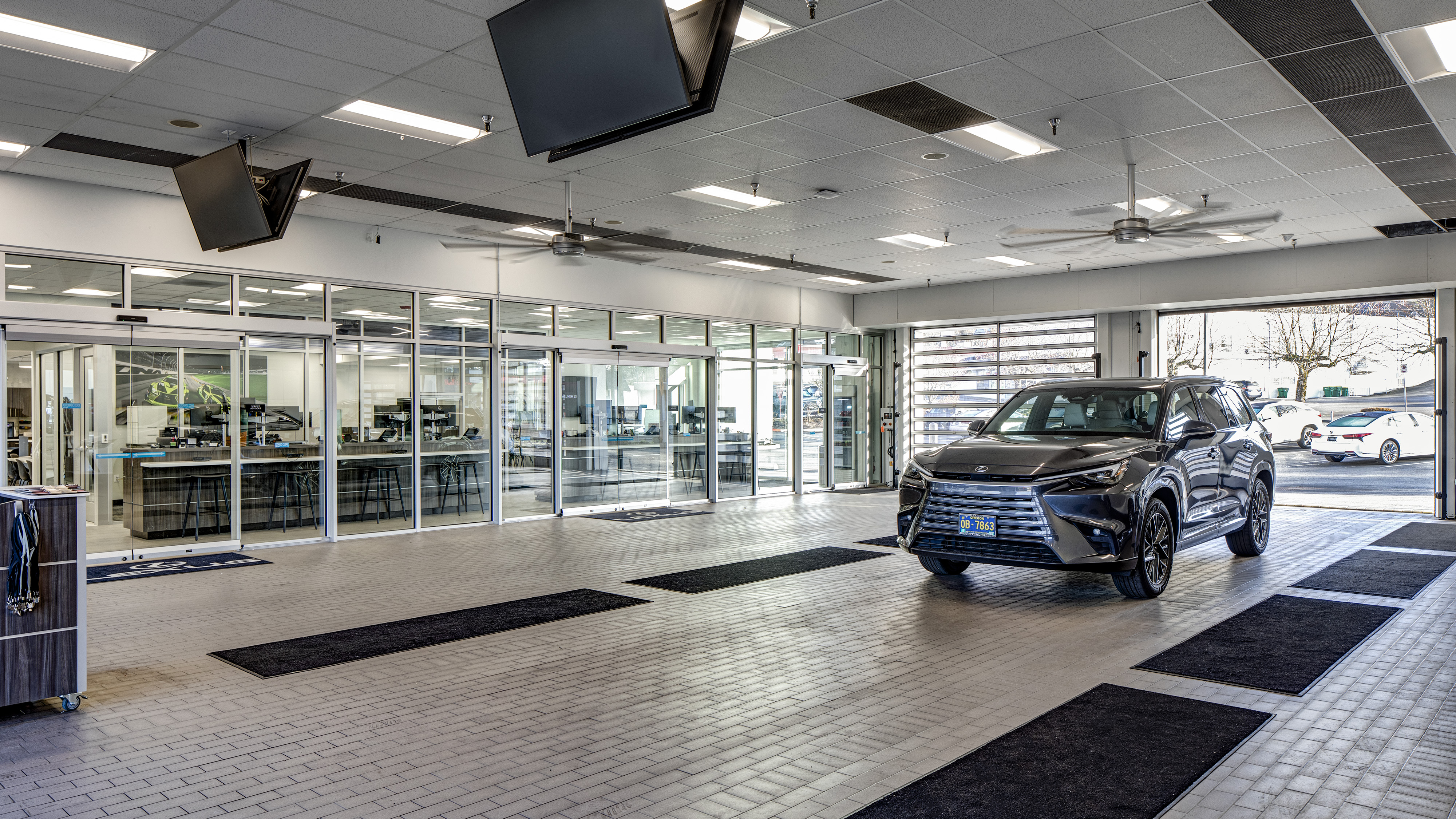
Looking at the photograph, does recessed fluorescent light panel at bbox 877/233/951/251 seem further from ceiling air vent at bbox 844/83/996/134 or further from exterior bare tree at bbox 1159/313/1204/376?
exterior bare tree at bbox 1159/313/1204/376

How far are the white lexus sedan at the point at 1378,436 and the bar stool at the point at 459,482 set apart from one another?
1207cm

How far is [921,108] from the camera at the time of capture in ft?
21.9

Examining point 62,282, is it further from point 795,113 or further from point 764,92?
point 795,113

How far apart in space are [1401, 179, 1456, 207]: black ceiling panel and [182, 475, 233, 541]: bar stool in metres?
12.3


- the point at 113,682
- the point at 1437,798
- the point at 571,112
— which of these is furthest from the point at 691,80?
the point at 113,682

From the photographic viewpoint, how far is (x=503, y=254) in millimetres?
11344

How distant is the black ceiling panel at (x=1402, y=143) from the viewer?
716 cm

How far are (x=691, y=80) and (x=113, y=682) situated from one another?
425 centimetres

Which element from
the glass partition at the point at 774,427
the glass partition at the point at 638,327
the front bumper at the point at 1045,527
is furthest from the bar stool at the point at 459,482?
the front bumper at the point at 1045,527

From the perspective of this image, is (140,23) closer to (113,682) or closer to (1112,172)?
(113,682)

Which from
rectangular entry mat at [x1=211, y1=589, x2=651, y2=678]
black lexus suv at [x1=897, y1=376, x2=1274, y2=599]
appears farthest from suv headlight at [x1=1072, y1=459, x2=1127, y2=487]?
rectangular entry mat at [x1=211, y1=589, x2=651, y2=678]

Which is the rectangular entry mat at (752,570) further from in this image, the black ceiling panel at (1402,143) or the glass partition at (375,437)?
the black ceiling panel at (1402,143)

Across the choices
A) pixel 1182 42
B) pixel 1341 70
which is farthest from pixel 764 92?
pixel 1341 70

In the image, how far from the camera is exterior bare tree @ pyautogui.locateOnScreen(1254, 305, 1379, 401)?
12852 millimetres
